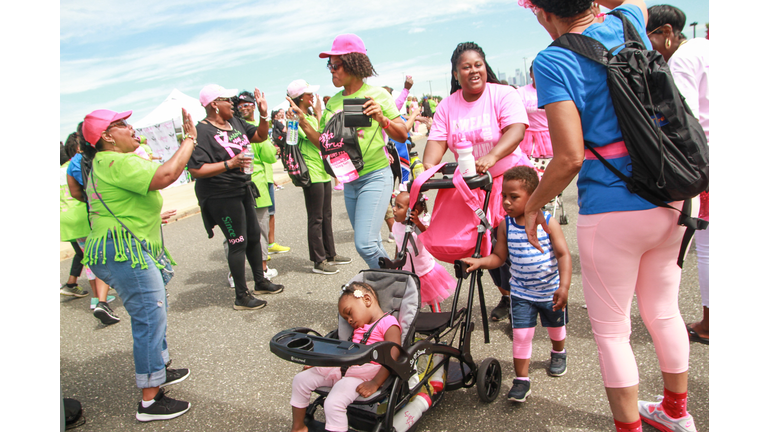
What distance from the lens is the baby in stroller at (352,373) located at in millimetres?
2383

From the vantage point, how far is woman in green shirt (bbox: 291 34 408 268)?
3.97 metres

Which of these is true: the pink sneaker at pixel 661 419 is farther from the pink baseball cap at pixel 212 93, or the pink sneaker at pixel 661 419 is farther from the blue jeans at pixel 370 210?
the pink baseball cap at pixel 212 93

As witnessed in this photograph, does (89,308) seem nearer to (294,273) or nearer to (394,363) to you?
(294,273)

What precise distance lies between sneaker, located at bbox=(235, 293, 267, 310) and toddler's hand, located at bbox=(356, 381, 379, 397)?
266cm

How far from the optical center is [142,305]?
10.2 ft

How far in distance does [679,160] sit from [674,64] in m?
1.38

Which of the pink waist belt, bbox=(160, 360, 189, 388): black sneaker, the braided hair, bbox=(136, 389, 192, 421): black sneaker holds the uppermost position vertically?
the braided hair

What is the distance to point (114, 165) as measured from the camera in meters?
3.00

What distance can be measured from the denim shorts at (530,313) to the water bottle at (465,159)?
789 mm

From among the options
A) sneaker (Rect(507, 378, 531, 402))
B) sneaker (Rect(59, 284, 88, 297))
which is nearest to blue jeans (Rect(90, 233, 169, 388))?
sneaker (Rect(507, 378, 531, 402))

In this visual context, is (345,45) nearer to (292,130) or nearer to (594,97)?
(292,130)

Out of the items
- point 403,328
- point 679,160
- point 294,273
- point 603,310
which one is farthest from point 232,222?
point 679,160

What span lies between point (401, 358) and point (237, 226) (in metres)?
2.79

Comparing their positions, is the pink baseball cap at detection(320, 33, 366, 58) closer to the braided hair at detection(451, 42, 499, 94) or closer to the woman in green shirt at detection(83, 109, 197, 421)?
the braided hair at detection(451, 42, 499, 94)
